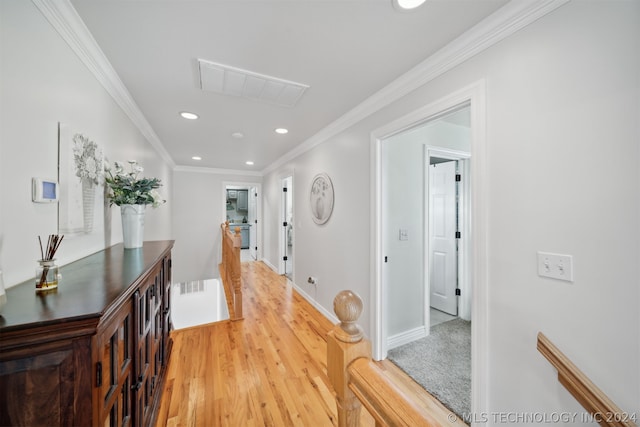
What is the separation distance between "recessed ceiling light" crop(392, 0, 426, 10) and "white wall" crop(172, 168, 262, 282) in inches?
210

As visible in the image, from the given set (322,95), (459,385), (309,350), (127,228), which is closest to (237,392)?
(309,350)

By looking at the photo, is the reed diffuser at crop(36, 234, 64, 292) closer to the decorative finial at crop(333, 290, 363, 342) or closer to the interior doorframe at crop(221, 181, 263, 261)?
the decorative finial at crop(333, 290, 363, 342)

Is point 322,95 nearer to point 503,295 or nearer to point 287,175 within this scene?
point 503,295

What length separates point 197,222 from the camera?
18.3 feet

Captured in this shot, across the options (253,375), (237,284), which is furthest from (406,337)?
(237,284)

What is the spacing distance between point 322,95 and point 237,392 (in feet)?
8.26

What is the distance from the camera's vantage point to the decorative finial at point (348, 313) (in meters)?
0.69

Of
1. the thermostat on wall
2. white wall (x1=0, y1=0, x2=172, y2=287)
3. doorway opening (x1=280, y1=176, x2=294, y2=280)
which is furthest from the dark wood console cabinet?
doorway opening (x1=280, y1=176, x2=294, y2=280)

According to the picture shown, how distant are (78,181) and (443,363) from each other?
300 cm

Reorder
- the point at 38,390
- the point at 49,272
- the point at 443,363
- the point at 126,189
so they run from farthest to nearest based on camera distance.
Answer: the point at 443,363
the point at 126,189
the point at 49,272
the point at 38,390

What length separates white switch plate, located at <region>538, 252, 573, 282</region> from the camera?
3.48ft

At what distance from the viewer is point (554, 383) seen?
111cm

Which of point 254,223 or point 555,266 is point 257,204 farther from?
point 555,266

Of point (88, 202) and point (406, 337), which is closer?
point (88, 202)
